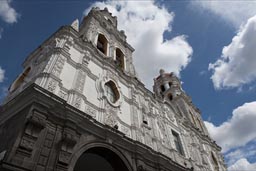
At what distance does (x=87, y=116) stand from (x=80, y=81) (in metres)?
2.53

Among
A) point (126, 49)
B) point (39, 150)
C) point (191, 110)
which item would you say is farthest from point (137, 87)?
point (191, 110)

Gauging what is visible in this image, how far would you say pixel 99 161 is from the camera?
10.4 meters

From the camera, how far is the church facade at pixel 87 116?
279 inches

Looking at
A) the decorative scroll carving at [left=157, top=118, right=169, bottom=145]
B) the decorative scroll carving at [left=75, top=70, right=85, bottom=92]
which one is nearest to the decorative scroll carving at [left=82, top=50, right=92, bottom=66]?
the decorative scroll carving at [left=75, top=70, right=85, bottom=92]

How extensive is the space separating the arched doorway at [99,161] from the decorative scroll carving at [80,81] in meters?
3.26

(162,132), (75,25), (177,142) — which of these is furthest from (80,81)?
(177,142)

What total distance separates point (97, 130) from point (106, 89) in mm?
3882

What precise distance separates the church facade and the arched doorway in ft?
0.16

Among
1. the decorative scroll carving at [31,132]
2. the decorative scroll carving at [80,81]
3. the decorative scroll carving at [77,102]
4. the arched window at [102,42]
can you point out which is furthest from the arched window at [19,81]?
the decorative scroll carving at [31,132]

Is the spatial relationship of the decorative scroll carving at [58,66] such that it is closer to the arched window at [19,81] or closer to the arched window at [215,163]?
the arched window at [19,81]

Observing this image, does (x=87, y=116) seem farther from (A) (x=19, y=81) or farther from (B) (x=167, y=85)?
(B) (x=167, y=85)

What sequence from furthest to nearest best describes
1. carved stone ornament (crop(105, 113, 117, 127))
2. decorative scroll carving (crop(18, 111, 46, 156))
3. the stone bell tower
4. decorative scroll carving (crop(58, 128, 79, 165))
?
the stone bell tower → carved stone ornament (crop(105, 113, 117, 127)) → decorative scroll carving (crop(58, 128, 79, 165)) → decorative scroll carving (crop(18, 111, 46, 156))

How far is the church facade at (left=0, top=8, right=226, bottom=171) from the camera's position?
279 inches

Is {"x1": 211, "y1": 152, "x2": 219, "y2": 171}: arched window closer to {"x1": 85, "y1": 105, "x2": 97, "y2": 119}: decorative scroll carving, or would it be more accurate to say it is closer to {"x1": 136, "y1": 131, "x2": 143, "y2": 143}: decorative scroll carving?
{"x1": 136, "y1": 131, "x2": 143, "y2": 143}: decorative scroll carving
